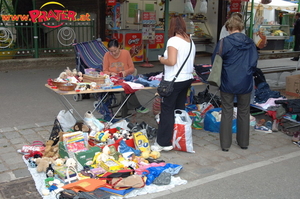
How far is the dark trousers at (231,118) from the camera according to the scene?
5180 millimetres

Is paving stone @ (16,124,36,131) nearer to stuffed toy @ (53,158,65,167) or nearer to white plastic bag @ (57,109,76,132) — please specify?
white plastic bag @ (57,109,76,132)

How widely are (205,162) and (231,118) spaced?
77cm

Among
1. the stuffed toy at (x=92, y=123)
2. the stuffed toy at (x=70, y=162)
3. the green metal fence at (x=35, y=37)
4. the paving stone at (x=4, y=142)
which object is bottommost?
the paving stone at (x=4, y=142)

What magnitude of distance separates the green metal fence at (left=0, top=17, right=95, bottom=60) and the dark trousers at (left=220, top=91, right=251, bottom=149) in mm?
6830

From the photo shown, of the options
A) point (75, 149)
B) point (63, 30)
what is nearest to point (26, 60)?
point (63, 30)

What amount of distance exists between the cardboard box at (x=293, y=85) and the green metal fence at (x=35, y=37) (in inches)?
245

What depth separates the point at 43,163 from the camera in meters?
4.44

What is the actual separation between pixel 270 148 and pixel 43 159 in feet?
10.5

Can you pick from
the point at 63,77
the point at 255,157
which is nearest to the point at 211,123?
the point at 255,157

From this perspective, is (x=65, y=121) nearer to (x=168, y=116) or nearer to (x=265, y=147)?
(x=168, y=116)

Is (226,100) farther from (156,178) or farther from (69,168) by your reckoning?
(69,168)

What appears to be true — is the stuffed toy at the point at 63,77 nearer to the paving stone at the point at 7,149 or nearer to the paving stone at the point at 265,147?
the paving stone at the point at 7,149

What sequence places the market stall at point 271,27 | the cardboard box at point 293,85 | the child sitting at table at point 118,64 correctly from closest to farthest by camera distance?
the child sitting at table at point 118,64 < the cardboard box at point 293,85 < the market stall at point 271,27

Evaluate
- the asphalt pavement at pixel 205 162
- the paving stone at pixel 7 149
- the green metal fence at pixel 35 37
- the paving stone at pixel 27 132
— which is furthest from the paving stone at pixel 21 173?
the green metal fence at pixel 35 37
